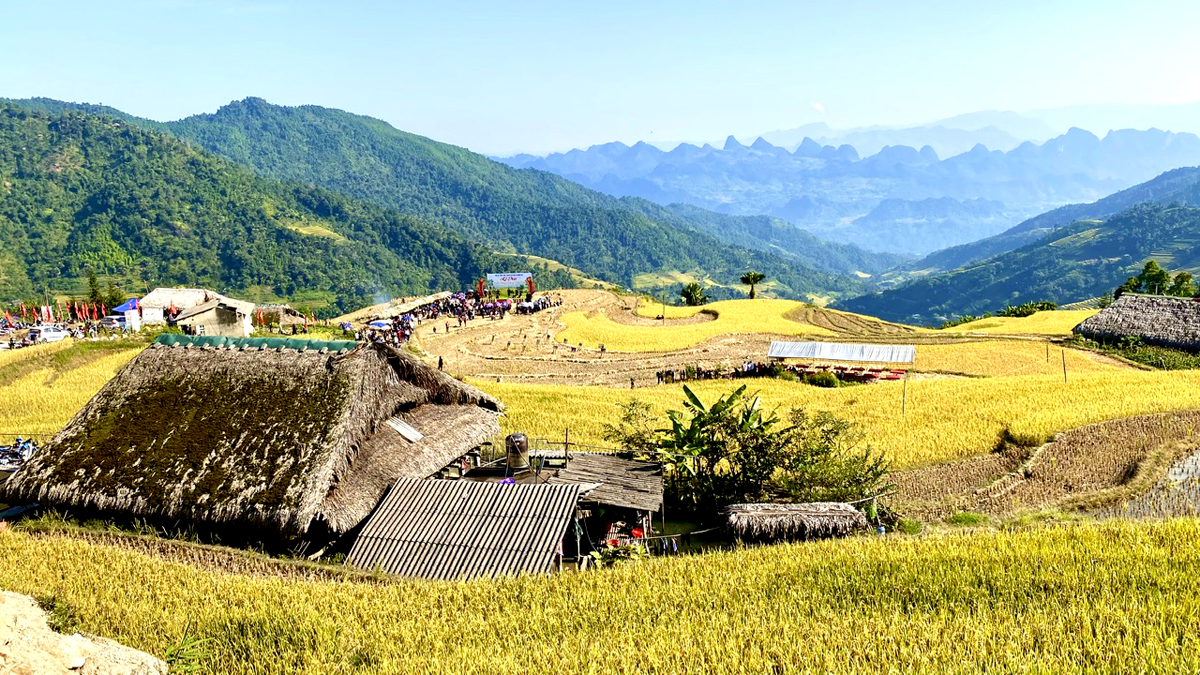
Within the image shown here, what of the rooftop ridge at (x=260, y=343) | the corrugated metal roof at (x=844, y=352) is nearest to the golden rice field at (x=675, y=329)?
the corrugated metal roof at (x=844, y=352)

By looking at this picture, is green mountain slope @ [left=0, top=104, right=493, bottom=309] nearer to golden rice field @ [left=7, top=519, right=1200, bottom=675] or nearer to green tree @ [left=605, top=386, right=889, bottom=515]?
green tree @ [left=605, top=386, right=889, bottom=515]

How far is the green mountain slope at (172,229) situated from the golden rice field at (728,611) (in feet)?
472

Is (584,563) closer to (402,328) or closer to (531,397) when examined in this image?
(531,397)

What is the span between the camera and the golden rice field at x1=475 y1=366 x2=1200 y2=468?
20891 millimetres

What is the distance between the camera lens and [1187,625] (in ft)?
24.9

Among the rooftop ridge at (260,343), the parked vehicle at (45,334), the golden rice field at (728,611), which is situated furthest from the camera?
the parked vehicle at (45,334)

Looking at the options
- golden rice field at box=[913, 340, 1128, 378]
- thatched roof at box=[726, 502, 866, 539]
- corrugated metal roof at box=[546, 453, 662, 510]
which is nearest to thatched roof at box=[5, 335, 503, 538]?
corrugated metal roof at box=[546, 453, 662, 510]

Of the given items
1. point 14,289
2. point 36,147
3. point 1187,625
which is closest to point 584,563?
point 1187,625

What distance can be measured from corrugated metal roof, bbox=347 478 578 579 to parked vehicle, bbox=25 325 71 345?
40826 millimetres

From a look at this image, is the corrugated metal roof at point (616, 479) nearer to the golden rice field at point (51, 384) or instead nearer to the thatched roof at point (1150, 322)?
the golden rice field at point (51, 384)

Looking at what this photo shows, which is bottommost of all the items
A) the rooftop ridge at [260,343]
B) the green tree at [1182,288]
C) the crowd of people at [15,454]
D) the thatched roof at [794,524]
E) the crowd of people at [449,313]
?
the thatched roof at [794,524]

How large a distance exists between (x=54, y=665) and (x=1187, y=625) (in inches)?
471

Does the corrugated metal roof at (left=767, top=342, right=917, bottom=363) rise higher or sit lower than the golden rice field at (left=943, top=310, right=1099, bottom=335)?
higher

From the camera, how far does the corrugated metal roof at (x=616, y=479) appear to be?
13.8 meters
